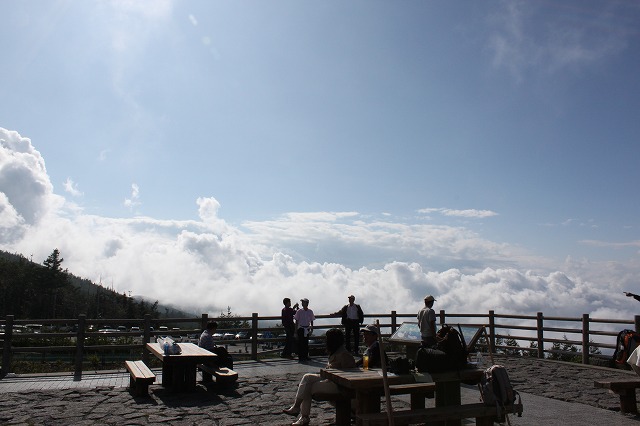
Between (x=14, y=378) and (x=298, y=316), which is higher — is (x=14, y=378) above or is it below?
below

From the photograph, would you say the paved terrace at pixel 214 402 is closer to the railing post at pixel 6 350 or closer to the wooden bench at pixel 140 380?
the wooden bench at pixel 140 380

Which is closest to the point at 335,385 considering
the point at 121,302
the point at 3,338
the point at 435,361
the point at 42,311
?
the point at 435,361

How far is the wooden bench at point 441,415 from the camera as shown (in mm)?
5215

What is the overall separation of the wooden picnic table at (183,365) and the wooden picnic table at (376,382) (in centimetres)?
336

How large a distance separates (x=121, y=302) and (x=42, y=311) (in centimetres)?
1825

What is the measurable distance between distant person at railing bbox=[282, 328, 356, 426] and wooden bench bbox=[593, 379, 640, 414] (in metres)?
4.00

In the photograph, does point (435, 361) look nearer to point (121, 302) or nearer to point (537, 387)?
point (537, 387)

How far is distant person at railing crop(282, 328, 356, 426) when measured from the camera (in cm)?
652

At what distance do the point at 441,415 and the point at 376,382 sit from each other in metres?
0.75

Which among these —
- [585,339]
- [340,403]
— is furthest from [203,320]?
[585,339]

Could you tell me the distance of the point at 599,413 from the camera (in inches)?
313

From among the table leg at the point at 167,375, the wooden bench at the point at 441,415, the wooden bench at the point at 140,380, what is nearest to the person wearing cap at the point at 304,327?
the table leg at the point at 167,375

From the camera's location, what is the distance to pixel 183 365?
9539 millimetres


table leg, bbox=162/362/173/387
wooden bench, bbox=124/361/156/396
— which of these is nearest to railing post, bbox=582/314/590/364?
table leg, bbox=162/362/173/387
